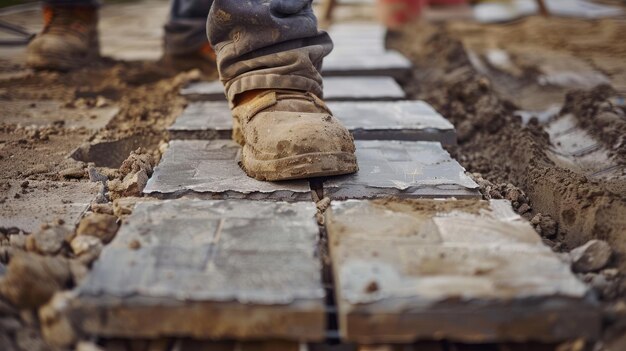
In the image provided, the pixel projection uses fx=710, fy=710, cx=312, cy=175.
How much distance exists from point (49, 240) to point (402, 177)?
1.15 metres

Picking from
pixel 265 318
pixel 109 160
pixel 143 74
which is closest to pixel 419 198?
pixel 265 318

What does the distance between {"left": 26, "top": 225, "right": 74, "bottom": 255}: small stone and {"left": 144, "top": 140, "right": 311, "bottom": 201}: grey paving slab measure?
0.39 m

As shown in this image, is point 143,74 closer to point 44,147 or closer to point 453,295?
point 44,147

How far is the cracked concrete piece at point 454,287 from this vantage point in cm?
155

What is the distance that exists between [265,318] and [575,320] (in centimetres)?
68

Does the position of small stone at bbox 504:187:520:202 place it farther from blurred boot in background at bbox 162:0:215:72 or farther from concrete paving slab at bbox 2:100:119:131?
blurred boot in background at bbox 162:0:215:72

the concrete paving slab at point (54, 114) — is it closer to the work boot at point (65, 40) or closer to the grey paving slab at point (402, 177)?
the work boot at point (65, 40)

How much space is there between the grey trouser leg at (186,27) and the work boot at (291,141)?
1748 mm

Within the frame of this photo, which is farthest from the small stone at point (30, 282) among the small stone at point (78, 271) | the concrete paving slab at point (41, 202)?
the concrete paving slab at point (41, 202)

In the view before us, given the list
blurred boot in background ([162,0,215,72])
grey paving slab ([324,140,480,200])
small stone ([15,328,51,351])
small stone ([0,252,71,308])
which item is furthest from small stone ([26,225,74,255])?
blurred boot in background ([162,0,215,72])

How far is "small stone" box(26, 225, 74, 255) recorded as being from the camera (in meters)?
1.84

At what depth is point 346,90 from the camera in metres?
3.76

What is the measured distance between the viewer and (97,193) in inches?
92.4

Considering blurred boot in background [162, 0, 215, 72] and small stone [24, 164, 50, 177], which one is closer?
small stone [24, 164, 50, 177]
